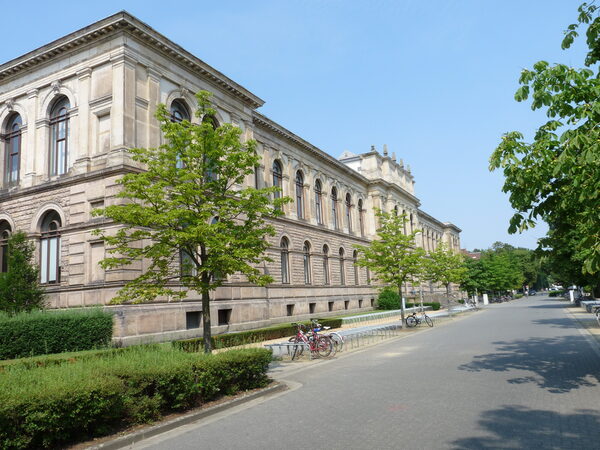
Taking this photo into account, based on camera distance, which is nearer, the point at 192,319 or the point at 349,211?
the point at 192,319

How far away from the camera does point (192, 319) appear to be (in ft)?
78.4

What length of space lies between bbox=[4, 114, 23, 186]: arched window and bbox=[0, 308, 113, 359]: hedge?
1151 cm

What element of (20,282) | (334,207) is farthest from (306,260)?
(20,282)

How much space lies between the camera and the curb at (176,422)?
22.2 ft

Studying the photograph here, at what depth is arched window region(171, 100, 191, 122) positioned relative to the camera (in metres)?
25.2

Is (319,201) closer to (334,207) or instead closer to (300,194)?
(334,207)

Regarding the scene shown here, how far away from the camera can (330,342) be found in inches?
631

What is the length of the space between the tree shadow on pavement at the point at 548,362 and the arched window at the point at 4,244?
2344cm

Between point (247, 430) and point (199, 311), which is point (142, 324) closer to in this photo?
point (199, 311)

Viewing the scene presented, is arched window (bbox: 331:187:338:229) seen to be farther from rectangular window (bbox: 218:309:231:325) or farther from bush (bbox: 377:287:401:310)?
rectangular window (bbox: 218:309:231:325)

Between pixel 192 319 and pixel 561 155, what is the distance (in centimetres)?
1993

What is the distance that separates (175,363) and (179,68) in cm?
2029

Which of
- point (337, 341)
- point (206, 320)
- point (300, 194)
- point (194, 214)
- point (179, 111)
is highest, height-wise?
point (179, 111)

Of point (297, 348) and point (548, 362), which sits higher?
point (297, 348)
